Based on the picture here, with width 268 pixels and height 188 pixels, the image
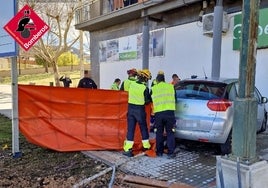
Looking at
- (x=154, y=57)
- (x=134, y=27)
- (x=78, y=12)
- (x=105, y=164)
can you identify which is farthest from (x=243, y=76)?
(x=78, y=12)

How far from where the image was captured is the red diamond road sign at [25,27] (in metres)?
6.98

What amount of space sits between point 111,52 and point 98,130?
11.6 metres

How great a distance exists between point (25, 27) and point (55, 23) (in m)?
22.6

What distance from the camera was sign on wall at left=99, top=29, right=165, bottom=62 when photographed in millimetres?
15076

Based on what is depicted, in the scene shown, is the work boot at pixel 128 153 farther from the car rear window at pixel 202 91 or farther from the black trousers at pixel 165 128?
the car rear window at pixel 202 91

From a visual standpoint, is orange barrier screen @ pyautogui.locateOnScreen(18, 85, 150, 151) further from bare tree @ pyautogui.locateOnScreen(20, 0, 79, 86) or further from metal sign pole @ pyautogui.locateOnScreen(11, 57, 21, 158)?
bare tree @ pyautogui.locateOnScreen(20, 0, 79, 86)

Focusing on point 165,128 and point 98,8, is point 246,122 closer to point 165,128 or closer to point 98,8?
point 165,128

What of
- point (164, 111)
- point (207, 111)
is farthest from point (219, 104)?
point (164, 111)

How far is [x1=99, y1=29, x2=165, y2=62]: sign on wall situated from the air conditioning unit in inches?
119

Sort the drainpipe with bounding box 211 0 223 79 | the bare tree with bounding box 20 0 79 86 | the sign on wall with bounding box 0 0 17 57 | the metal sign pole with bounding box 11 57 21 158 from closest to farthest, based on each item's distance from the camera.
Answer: the metal sign pole with bounding box 11 57 21 158
the sign on wall with bounding box 0 0 17 57
the drainpipe with bounding box 211 0 223 79
the bare tree with bounding box 20 0 79 86

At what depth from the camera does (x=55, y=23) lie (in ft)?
94.1

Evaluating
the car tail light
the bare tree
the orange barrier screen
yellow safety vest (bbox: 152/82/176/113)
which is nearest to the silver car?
the car tail light

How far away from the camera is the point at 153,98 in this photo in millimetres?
6754

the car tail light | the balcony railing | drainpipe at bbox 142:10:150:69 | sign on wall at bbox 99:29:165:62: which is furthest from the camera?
the balcony railing
